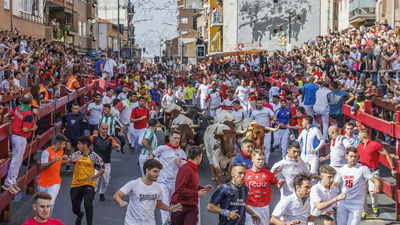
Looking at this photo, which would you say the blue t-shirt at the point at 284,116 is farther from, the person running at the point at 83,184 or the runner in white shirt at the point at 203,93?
the runner in white shirt at the point at 203,93

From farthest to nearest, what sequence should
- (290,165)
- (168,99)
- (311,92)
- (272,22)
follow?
(272,22)
(168,99)
(311,92)
(290,165)

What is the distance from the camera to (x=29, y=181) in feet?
41.5

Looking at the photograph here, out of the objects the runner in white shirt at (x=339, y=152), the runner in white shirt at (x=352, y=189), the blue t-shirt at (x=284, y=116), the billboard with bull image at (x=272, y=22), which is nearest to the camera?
the runner in white shirt at (x=352, y=189)

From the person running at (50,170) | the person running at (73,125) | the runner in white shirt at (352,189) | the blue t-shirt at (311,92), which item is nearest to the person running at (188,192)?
the runner in white shirt at (352,189)

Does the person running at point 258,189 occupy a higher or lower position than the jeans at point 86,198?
higher

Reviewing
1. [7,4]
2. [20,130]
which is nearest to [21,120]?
[20,130]

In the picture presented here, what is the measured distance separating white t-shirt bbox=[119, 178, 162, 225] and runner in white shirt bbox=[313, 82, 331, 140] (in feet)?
31.1

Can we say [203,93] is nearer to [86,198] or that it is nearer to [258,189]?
[86,198]

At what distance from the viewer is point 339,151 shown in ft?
38.7

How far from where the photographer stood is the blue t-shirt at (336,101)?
16281 mm

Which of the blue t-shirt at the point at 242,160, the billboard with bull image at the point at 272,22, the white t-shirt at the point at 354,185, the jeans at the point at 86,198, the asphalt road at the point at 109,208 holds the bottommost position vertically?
the asphalt road at the point at 109,208

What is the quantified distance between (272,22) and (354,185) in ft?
189

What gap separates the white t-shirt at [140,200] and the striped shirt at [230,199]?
2.74 feet

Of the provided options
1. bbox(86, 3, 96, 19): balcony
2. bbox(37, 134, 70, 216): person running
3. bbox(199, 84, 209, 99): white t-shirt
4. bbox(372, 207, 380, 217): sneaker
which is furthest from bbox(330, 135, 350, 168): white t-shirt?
bbox(86, 3, 96, 19): balcony
